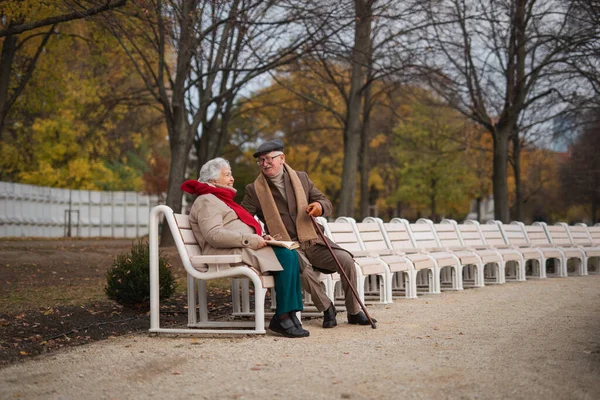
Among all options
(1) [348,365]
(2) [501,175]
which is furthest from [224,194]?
(2) [501,175]

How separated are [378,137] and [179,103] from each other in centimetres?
2216

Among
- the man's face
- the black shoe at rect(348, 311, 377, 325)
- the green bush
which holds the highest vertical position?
the man's face

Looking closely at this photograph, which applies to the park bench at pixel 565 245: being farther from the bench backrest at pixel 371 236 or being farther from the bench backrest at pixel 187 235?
the bench backrest at pixel 187 235

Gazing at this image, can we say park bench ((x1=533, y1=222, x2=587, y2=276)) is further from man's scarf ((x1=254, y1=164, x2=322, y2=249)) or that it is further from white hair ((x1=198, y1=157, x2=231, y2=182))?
white hair ((x1=198, y1=157, x2=231, y2=182))

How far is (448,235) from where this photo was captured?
48.4ft

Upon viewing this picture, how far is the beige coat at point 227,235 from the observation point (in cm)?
773

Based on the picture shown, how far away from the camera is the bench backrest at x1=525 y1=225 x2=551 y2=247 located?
17.6m

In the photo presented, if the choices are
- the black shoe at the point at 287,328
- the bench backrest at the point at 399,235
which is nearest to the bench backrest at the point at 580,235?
the bench backrest at the point at 399,235

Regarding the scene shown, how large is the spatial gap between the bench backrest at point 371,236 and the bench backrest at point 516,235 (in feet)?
16.8

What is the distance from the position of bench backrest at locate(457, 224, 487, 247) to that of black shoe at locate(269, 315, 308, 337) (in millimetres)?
8076

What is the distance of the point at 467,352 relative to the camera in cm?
673

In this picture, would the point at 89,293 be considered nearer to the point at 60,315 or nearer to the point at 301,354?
the point at 60,315

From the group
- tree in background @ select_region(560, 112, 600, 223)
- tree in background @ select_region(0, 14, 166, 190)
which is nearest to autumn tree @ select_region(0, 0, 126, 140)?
tree in background @ select_region(0, 14, 166, 190)

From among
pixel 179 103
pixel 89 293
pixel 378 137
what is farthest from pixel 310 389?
pixel 378 137
